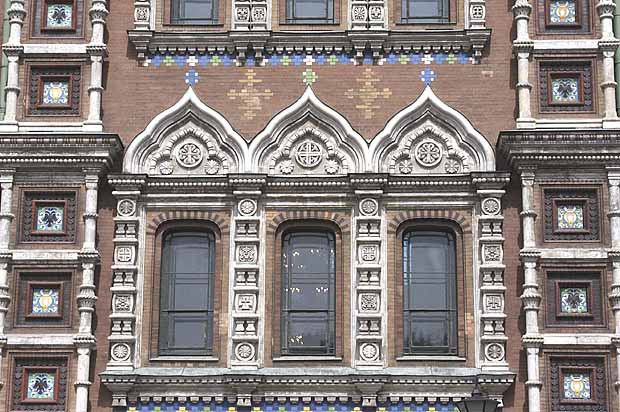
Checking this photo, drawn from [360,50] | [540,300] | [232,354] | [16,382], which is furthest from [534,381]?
[16,382]

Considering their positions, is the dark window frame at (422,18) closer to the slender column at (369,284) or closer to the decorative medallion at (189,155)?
the slender column at (369,284)

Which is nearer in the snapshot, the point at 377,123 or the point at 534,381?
the point at 534,381

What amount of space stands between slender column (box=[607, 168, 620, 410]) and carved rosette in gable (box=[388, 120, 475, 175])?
1867 millimetres

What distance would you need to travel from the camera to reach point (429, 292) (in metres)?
19.7

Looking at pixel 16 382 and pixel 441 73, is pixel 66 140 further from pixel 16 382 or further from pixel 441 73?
pixel 441 73

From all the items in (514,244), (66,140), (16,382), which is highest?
(66,140)

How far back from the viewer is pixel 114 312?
63.6 feet

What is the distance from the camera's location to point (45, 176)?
1991 centimetres

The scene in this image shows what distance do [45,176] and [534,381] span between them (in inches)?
273

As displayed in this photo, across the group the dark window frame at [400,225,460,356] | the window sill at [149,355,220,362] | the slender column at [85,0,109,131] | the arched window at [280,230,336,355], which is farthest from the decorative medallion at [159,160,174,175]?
the dark window frame at [400,225,460,356]

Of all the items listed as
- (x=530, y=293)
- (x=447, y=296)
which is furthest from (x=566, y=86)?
(x=447, y=296)

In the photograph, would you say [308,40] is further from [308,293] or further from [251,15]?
[308,293]

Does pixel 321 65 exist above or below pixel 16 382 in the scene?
above

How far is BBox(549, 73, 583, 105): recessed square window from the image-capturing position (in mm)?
20188
